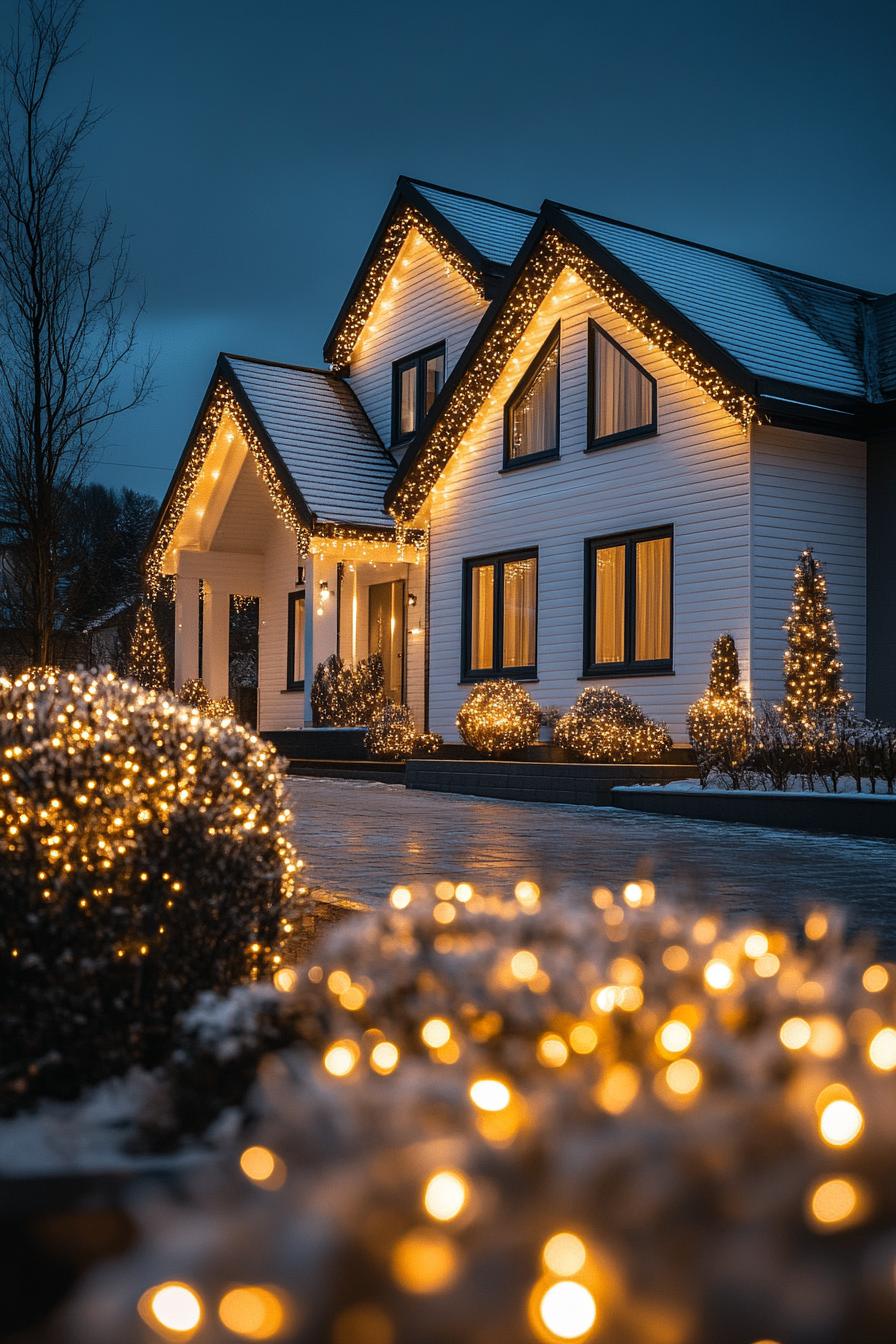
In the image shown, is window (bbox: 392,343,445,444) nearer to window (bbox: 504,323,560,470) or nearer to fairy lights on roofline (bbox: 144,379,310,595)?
fairy lights on roofline (bbox: 144,379,310,595)

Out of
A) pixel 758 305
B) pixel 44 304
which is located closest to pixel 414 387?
pixel 758 305

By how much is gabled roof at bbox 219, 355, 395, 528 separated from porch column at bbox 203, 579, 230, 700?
176 inches

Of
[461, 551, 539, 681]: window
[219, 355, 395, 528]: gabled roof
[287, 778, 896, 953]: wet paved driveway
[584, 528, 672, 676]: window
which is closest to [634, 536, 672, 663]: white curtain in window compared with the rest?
[584, 528, 672, 676]: window

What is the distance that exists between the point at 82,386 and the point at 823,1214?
40.1ft

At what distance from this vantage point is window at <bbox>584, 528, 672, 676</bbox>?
1741 cm

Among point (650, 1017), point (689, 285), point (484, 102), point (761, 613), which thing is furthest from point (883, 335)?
point (484, 102)

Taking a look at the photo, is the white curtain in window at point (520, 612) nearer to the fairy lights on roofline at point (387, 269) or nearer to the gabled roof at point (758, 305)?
the gabled roof at point (758, 305)

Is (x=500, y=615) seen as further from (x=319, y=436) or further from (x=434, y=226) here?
(x=434, y=226)

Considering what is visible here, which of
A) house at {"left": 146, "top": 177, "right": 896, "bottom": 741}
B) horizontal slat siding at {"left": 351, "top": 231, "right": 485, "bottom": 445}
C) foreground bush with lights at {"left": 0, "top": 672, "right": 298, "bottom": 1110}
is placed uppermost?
horizontal slat siding at {"left": 351, "top": 231, "right": 485, "bottom": 445}

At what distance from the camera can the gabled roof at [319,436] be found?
72.7 feet

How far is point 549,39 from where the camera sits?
102 feet

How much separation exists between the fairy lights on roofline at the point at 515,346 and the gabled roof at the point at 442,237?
6.95 feet

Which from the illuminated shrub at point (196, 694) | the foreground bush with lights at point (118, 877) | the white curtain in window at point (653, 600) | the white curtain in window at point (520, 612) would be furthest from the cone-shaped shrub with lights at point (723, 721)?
the illuminated shrub at point (196, 694)

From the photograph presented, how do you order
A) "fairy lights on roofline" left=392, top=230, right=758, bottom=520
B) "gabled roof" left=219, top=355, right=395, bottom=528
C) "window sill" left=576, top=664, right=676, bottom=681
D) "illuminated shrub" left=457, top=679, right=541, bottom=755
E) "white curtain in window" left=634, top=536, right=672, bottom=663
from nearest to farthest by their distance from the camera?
"fairy lights on roofline" left=392, top=230, right=758, bottom=520, "window sill" left=576, top=664, right=676, bottom=681, "white curtain in window" left=634, top=536, right=672, bottom=663, "illuminated shrub" left=457, top=679, right=541, bottom=755, "gabled roof" left=219, top=355, right=395, bottom=528
